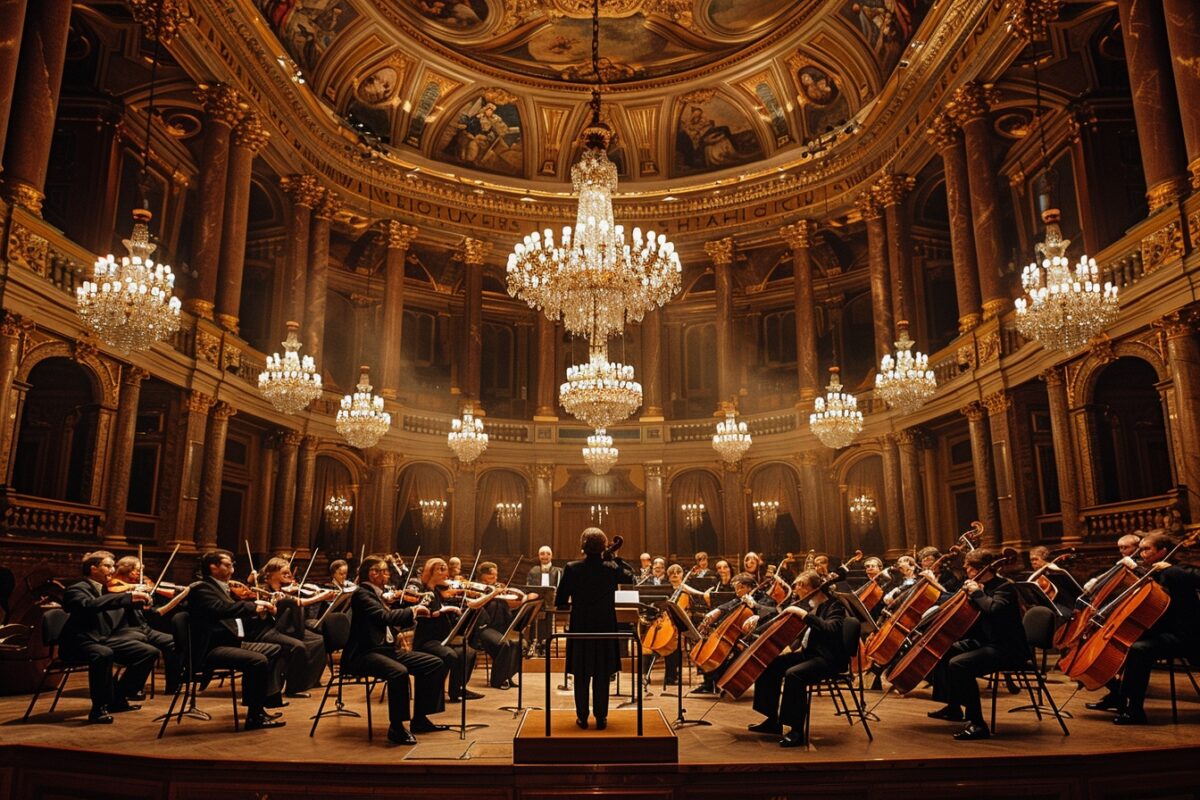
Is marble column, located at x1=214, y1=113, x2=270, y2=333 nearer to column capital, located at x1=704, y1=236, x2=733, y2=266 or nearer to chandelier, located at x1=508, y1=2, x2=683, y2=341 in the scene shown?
chandelier, located at x1=508, y1=2, x2=683, y2=341

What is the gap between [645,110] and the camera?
23.6 m

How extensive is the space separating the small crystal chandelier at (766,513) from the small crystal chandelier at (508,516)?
6489mm

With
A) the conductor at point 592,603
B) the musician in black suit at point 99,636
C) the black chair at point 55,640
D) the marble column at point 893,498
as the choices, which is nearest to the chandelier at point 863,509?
the marble column at point 893,498

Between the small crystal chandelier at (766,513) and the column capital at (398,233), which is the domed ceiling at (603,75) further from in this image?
the small crystal chandelier at (766,513)

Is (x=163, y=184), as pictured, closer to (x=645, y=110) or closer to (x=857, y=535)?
(x=645, y=110)

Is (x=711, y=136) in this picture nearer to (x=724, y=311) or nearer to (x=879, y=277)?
(x=724, y=311)

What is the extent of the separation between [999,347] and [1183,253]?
4747mm

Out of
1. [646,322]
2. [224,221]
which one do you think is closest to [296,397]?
[224,221]

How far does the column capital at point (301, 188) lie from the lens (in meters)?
19.6

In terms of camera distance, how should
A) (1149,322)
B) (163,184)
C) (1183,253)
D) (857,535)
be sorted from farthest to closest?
(857,535)
(163,184)
(1149,322)
(1183,253)

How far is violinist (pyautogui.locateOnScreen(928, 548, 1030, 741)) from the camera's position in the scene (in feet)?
21.8

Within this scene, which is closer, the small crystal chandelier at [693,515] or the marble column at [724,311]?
the marble column at [724,311]

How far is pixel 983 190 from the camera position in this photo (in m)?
16.1

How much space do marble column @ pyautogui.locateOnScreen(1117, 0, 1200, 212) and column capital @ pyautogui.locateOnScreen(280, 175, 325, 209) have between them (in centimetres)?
1654
